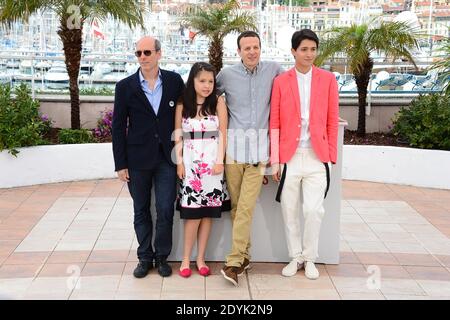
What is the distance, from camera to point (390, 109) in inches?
335

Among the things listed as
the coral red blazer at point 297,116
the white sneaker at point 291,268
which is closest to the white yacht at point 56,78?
the coral red blazer at point 297,116

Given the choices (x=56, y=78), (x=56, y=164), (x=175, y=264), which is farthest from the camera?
(x=56, y=78)

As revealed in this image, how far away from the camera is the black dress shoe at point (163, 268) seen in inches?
170

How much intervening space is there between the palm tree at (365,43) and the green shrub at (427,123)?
615mm

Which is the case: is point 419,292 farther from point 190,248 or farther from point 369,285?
point 190,248

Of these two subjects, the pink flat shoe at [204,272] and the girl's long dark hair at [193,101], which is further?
the pink flat shoe at [204,272]

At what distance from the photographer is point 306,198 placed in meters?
4.22

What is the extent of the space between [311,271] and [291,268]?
15 centimetres

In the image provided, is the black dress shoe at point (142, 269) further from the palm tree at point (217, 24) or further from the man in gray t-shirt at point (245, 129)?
the palm tree at point (217, 24)

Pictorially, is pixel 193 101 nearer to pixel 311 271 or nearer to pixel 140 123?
pixel 140 123

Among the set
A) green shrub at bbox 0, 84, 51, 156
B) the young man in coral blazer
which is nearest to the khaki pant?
the young man in coral blazer

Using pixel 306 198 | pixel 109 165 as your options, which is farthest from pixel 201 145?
pixel 109 165

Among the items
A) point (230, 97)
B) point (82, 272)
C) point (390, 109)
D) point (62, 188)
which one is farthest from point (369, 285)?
point (390, 109)
